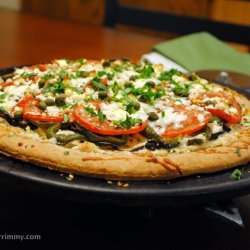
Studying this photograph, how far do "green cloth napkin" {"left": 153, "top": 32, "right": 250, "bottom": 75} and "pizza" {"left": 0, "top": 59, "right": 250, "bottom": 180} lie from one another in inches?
35.2

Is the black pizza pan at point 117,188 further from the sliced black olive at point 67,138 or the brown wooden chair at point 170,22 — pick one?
the brown wooden chair at point 170,22

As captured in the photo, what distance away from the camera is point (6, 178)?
3.62ft

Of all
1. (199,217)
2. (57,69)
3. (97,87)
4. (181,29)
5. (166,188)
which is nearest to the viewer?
(166,188)

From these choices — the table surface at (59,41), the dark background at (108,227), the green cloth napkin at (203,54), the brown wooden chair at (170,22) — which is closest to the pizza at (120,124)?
the dark background at (108,227)

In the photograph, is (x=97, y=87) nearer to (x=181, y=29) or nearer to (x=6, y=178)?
(x=6, y=178)

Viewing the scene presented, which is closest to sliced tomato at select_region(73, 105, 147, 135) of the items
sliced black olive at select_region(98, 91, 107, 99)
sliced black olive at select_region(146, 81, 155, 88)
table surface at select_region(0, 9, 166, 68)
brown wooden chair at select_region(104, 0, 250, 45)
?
sliced black olive at select_region(98, 91, 107, 99)

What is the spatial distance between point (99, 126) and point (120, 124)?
2.3 inches

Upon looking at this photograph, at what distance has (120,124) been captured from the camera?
1318 millimetres

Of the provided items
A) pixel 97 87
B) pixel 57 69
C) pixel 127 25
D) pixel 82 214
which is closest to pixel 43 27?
pixel 127 25

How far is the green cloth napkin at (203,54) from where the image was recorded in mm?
2711

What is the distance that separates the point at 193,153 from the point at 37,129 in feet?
1.47

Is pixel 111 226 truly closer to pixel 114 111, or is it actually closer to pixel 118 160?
pixel 118 160

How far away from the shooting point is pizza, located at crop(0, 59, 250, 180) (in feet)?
3.80

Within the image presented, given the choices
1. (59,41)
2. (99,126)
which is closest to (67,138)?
(99,126)
